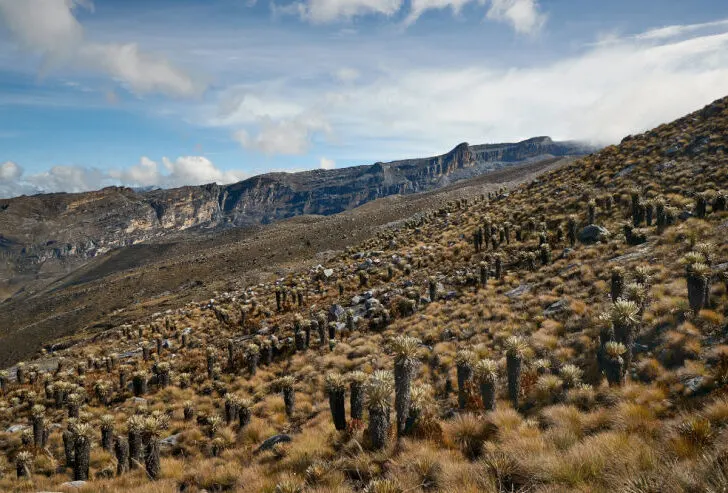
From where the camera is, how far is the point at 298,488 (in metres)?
7.09

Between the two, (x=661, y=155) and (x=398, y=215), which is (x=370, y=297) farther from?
(x=398, y=215)

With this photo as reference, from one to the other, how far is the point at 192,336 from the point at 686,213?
34.8 meters

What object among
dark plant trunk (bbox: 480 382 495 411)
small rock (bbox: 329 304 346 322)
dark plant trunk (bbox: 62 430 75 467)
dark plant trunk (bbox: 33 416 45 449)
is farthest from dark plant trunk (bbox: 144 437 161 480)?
small rock (bbox: 329 304 346 322)

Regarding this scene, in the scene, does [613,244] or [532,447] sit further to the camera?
[613,244]

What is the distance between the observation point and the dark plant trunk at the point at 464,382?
414 inches

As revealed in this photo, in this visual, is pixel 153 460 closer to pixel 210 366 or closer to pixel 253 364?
pixel 253 364

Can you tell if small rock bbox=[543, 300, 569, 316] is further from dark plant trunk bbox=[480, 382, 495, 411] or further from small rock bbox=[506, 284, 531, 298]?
dark plant trunk bbox=[480, 382, 495, 411]

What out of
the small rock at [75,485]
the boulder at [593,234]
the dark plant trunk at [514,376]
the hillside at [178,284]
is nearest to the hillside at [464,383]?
the dark plant trunk at [514,376]

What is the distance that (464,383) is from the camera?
1073 centimetres

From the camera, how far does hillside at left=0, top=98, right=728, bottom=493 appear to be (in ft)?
21.2

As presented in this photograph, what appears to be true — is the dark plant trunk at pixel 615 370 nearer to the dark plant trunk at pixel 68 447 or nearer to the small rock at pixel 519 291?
the small rock at pixel 519 291

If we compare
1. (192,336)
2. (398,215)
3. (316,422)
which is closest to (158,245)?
(398,215)

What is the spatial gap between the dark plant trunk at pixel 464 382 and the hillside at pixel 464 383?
0.06 m

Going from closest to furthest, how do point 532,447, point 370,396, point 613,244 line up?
point 532,447 < point 370,396 < point 613,244
